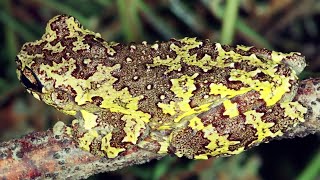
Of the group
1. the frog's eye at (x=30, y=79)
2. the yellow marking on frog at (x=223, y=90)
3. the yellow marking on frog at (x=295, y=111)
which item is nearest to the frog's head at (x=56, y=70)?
the frog's eye at (x=30, y=79)

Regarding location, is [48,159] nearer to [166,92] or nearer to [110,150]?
[110,150]

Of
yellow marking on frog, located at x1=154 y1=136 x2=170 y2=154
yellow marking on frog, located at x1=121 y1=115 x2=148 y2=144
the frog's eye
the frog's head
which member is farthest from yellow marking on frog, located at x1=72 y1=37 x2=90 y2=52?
yellow marking on frog, located at x1=154 y1=136 x2=170 y2=154

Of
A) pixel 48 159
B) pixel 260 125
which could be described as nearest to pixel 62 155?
pixel 48 159

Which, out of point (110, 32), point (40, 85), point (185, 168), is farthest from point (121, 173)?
point (40, 85)

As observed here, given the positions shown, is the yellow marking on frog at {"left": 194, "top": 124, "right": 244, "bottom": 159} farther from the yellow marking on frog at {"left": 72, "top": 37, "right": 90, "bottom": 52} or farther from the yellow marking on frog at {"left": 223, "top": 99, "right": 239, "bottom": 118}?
the yellow marking on frog at {"left": 72, "top": 37, "right": 90, "bottom": 52}

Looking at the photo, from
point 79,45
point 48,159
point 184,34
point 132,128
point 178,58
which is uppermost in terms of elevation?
point 184,34

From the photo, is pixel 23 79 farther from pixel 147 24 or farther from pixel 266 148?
pixel 266 148

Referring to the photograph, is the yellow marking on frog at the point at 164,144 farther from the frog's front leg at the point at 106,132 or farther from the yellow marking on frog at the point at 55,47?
the yellow marking on frog at the point at 55,47
